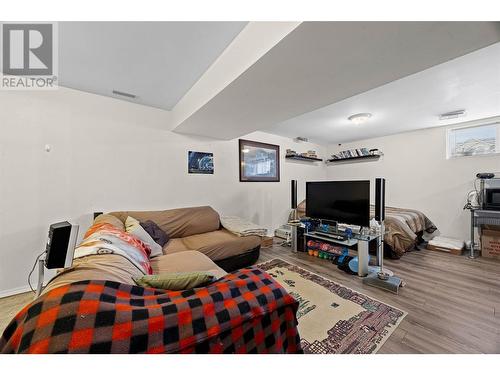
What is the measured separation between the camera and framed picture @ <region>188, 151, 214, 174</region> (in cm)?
326

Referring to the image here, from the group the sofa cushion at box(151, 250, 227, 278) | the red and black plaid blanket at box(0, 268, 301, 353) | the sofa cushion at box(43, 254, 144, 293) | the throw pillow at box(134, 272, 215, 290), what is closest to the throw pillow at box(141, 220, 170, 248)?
the sofa cushion at box(151, 250, 227, 278)

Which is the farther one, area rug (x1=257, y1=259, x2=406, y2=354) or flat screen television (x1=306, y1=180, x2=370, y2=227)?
flat screen television (x1=306, y1=180, x2=370, y2=227)

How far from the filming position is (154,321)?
0.60 metres

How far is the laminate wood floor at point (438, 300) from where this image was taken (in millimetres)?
1376

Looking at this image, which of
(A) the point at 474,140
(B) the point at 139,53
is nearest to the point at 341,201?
(B) the point at 139,53

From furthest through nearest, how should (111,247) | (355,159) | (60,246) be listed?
(355,159) → (111,247) → (60,246)

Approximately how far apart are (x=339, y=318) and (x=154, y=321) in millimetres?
1670

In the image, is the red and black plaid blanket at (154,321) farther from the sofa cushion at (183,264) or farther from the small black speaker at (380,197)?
the small black speaker at (380,197)

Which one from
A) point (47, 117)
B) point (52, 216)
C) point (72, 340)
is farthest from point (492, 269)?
point (47, 117)

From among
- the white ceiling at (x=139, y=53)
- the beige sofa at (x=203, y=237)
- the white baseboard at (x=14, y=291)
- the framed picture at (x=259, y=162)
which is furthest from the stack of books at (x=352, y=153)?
the white baseboard at (x=14, y=291)

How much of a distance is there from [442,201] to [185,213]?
493 centimetres

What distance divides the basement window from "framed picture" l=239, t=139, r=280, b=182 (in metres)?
3.40

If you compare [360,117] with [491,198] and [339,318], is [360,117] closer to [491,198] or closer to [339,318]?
[491,198]

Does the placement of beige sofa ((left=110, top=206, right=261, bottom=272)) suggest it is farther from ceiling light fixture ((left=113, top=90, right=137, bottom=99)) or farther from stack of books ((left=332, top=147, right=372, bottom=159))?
stack of books ((left=332, top=147, right=372, bottom=159))
